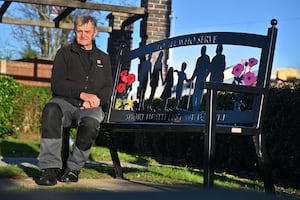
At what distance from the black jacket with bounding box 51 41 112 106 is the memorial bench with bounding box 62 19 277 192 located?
1.79 feet

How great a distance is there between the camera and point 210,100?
467 centimetres

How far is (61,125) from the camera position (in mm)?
5312

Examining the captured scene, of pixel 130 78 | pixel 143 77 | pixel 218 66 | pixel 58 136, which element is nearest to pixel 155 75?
pixel 143 77

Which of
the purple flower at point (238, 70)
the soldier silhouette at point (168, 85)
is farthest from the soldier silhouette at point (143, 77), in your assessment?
the purple flower at point (238, 70)

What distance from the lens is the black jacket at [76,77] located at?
214 inches

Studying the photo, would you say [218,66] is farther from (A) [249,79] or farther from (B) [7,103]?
(B) [7,103]

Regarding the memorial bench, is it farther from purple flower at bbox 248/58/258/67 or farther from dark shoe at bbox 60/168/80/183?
dark shoe at bbox 60/168/80/183

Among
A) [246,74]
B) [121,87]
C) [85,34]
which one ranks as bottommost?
[121,87]

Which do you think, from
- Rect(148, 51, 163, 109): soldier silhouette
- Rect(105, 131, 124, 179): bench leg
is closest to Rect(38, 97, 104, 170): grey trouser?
Rect(105, 131, 124, 179): bench leg

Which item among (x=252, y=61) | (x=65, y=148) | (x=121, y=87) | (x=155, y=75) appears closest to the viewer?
(x=252, y=61)

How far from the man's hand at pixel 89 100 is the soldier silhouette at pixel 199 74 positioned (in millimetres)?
978

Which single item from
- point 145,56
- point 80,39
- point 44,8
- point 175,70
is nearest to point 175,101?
point 175,70

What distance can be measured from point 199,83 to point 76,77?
47.5 inches

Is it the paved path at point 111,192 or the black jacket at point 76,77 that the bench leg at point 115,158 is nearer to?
the paved path at point 111,192
